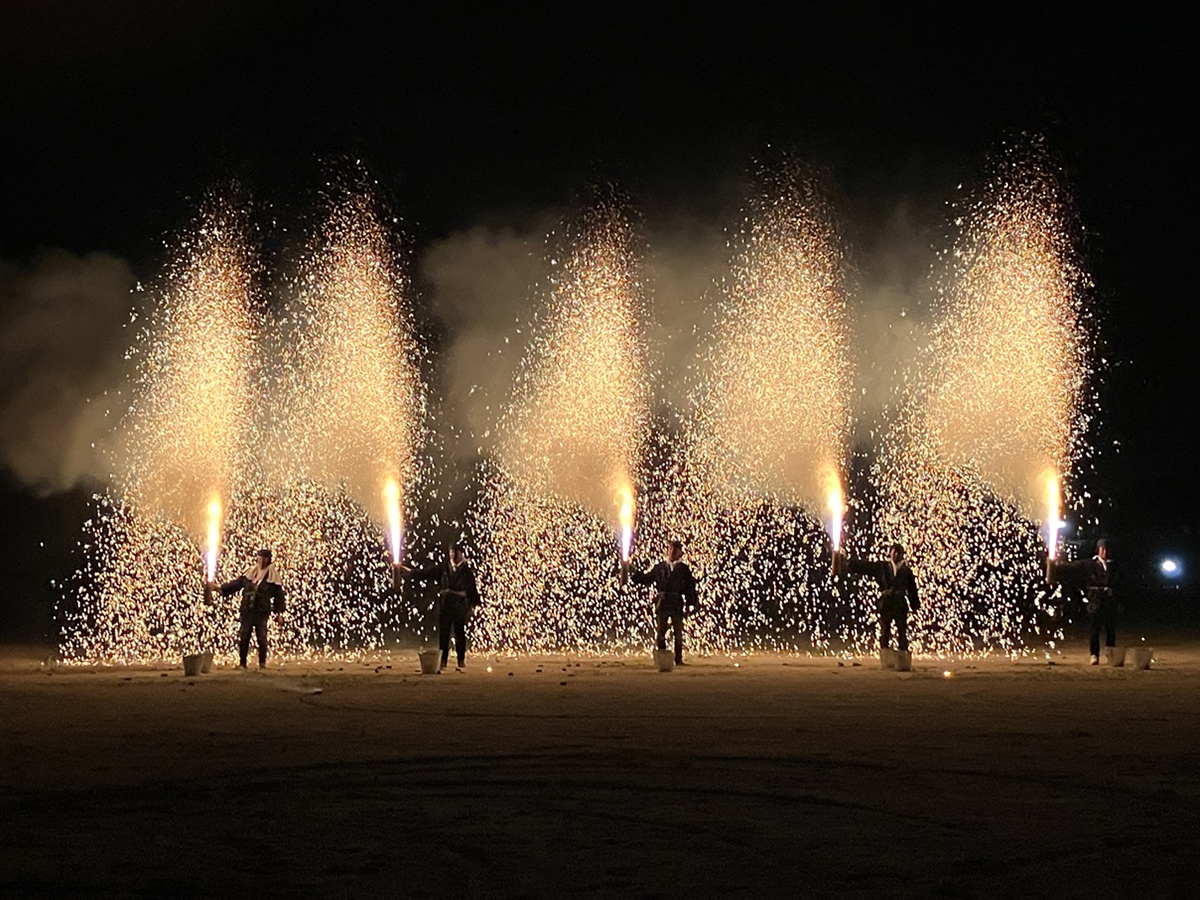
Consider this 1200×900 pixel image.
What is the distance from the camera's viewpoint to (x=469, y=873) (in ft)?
21.8

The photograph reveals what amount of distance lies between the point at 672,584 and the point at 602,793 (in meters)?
12.3

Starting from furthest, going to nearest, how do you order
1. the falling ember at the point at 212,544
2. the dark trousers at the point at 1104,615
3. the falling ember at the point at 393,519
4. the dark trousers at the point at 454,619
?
the falling ember at the point at 393,519 → the falling ember at the point at 212,544 → the dark trousers at the point at 1104,615 → the dark trousers at the point at 454,619

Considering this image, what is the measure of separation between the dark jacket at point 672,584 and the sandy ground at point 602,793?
5.11m

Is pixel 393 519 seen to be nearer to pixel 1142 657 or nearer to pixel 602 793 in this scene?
pixel 1142 657

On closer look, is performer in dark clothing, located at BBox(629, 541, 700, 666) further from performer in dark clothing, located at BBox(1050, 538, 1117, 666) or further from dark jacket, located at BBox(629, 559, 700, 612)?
performer in dark clothing, located at BBox(1050, 538, 1117, 666)

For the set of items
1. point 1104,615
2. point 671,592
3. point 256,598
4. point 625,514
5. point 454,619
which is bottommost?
point 454,619

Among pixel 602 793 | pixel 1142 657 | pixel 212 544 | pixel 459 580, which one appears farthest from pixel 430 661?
pixel 602 793

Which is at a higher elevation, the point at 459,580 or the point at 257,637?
the point at 459,580

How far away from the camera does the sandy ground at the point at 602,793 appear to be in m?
6.61

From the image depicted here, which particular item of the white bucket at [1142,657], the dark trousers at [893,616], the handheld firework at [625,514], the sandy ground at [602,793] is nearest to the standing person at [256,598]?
the sandy ground at [602,793]

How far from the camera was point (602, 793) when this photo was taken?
8812 mm

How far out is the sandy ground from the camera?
21.7ft

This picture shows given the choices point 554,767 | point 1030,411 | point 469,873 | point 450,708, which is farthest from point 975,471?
point 469,873

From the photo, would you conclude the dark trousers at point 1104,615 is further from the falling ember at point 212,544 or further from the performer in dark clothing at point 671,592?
the falling ember at point 212,544
